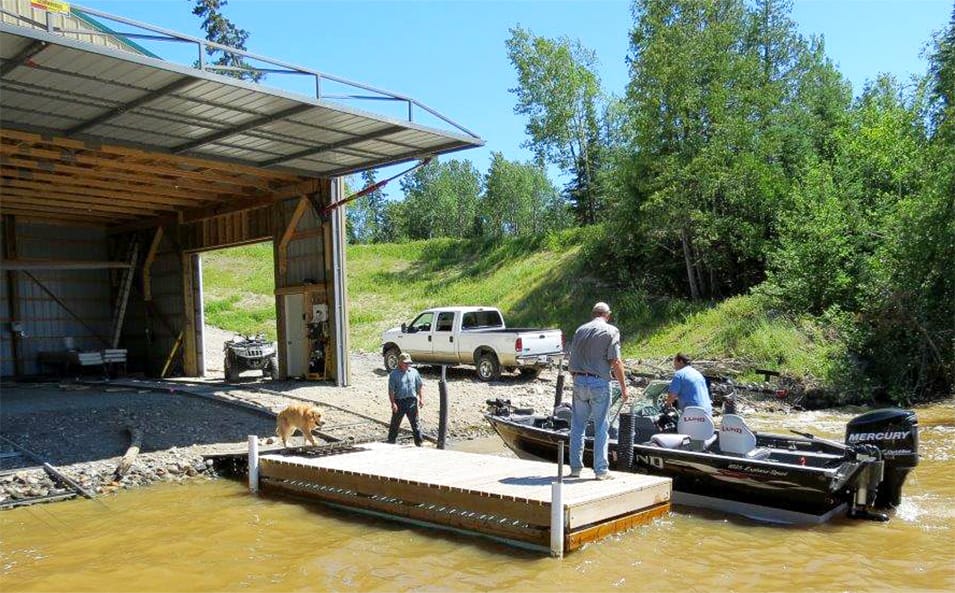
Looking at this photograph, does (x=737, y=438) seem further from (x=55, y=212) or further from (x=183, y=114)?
(x=55, y=212)

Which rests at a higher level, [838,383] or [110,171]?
[110,171]

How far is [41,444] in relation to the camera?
36.0ft

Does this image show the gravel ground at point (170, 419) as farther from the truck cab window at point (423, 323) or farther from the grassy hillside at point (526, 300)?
the grassy hillside at point (526, 300)

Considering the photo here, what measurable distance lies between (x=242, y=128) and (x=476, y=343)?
24.9 feet

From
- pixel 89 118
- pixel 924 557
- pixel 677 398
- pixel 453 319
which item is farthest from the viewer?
pixel 453 319

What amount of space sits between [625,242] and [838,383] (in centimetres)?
1213

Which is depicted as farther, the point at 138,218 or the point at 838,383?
the point at 138,218

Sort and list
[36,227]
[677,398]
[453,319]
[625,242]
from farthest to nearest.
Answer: [625,242] < [36,227] < [453,319] < [677,398]

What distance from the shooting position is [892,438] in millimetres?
7535

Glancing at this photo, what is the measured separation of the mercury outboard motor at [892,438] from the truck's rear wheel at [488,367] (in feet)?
33.3

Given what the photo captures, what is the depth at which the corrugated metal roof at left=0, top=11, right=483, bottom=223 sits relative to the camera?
31.9 ft

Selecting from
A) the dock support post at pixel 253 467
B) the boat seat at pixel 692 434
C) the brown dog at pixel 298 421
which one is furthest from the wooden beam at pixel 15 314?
the boat seat at pixel 692 434

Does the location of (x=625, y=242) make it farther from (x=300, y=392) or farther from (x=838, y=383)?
(x=300, y=392)

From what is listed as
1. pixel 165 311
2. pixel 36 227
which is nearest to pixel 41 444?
Result: pixel 165 311
